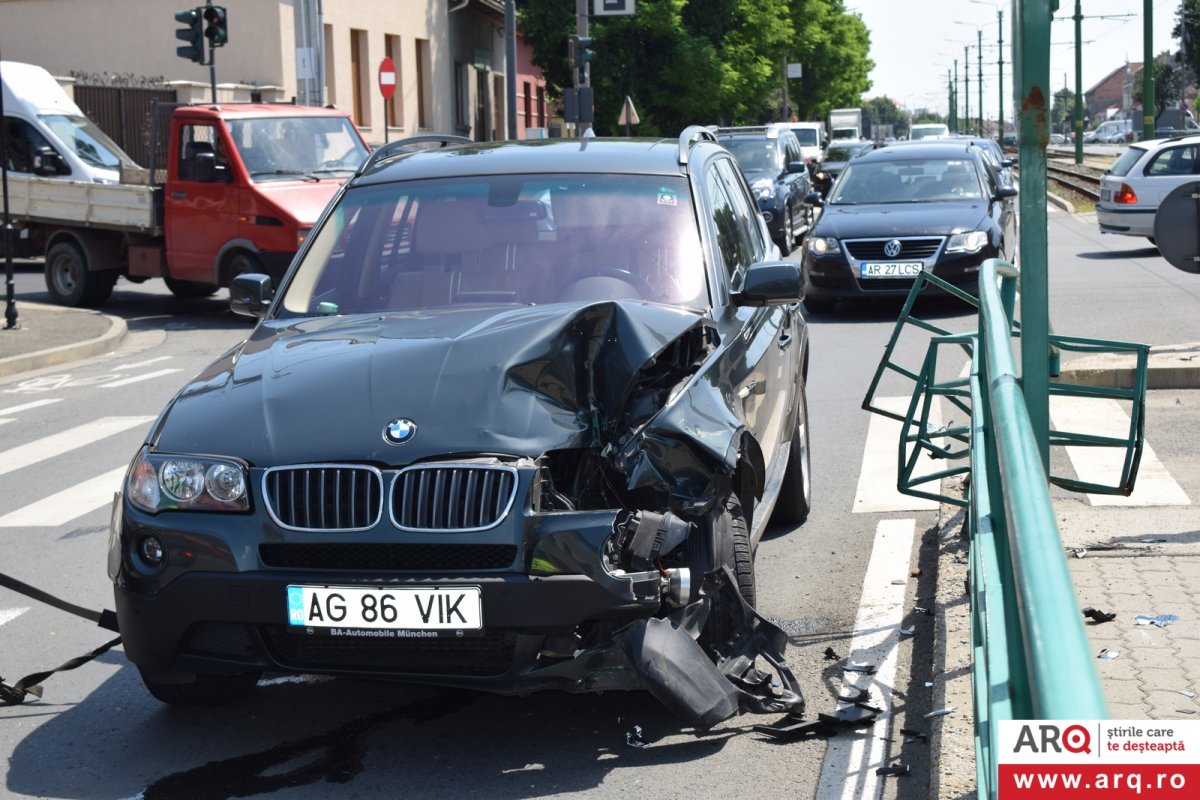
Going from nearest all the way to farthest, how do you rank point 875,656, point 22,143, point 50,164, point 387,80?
point 875,656
point 50,164
point 22,143
point 387,80

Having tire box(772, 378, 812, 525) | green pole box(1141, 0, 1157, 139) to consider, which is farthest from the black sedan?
green pole box(1141, 0, 1157, 139)

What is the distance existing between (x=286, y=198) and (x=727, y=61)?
37398 mm

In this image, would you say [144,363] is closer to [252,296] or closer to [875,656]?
[252,296]

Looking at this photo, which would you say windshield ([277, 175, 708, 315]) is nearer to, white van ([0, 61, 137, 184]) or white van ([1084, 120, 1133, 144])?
white van ([0, 61, 137, 184])

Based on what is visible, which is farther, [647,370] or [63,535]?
[63,535]

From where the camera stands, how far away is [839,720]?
4.54m

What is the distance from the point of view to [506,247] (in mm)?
5699

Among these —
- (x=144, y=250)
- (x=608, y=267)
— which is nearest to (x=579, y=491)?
(x=608, y=267)

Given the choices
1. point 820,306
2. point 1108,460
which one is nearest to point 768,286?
point 1108,460

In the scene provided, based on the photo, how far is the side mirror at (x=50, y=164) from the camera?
22.2m

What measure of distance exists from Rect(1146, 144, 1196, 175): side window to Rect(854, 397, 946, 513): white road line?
12.9 m

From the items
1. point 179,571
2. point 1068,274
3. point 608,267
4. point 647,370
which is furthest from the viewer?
point 1068,274

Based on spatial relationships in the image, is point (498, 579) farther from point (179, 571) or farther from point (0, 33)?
point (0, 33)

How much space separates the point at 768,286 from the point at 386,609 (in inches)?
80.8
